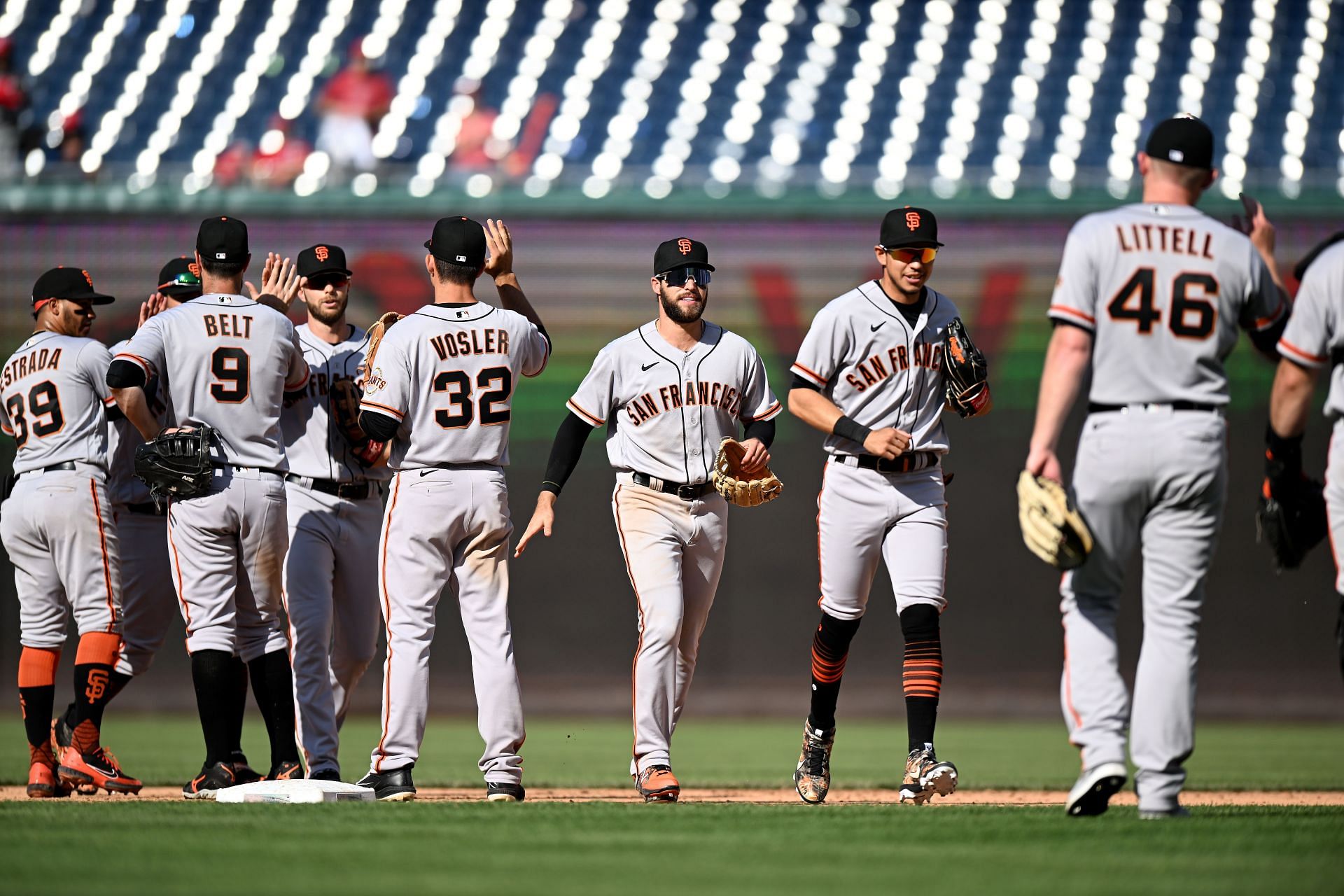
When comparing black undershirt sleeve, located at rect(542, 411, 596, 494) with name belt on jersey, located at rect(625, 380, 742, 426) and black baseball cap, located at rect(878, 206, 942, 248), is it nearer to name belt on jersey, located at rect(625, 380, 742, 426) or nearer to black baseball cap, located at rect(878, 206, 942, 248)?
name belt on jersey, located at rect(625, 380, 742, 426)

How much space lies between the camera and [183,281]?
256 inches

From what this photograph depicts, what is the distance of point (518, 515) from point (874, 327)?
6.36 meters

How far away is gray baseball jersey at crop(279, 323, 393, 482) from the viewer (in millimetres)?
6328

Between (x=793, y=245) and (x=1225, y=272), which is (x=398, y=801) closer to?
(x=1225, y=272)

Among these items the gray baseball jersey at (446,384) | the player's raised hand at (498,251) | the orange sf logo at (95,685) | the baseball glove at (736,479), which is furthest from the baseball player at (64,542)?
the baseball glove at (736,479)

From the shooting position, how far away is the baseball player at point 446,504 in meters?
5.58

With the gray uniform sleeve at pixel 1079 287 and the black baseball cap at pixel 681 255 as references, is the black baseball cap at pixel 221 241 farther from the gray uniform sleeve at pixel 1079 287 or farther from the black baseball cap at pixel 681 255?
the gray uniform sleeve at pixel 1079 287

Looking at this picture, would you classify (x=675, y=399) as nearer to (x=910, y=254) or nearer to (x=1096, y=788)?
(x=910, y=254)

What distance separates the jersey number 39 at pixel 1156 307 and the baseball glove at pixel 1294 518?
1.65 feet

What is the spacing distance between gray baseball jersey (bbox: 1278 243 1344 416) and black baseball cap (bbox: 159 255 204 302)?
4143mm

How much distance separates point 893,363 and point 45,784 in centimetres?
351

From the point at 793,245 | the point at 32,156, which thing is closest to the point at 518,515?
the point at 793,245

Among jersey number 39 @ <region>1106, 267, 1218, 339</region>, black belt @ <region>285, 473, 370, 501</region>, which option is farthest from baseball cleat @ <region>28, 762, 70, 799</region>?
jersey number 39 @ <region>1106, 267, 1218, 339</region>

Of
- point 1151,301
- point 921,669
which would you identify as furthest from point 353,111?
point 1151,301
